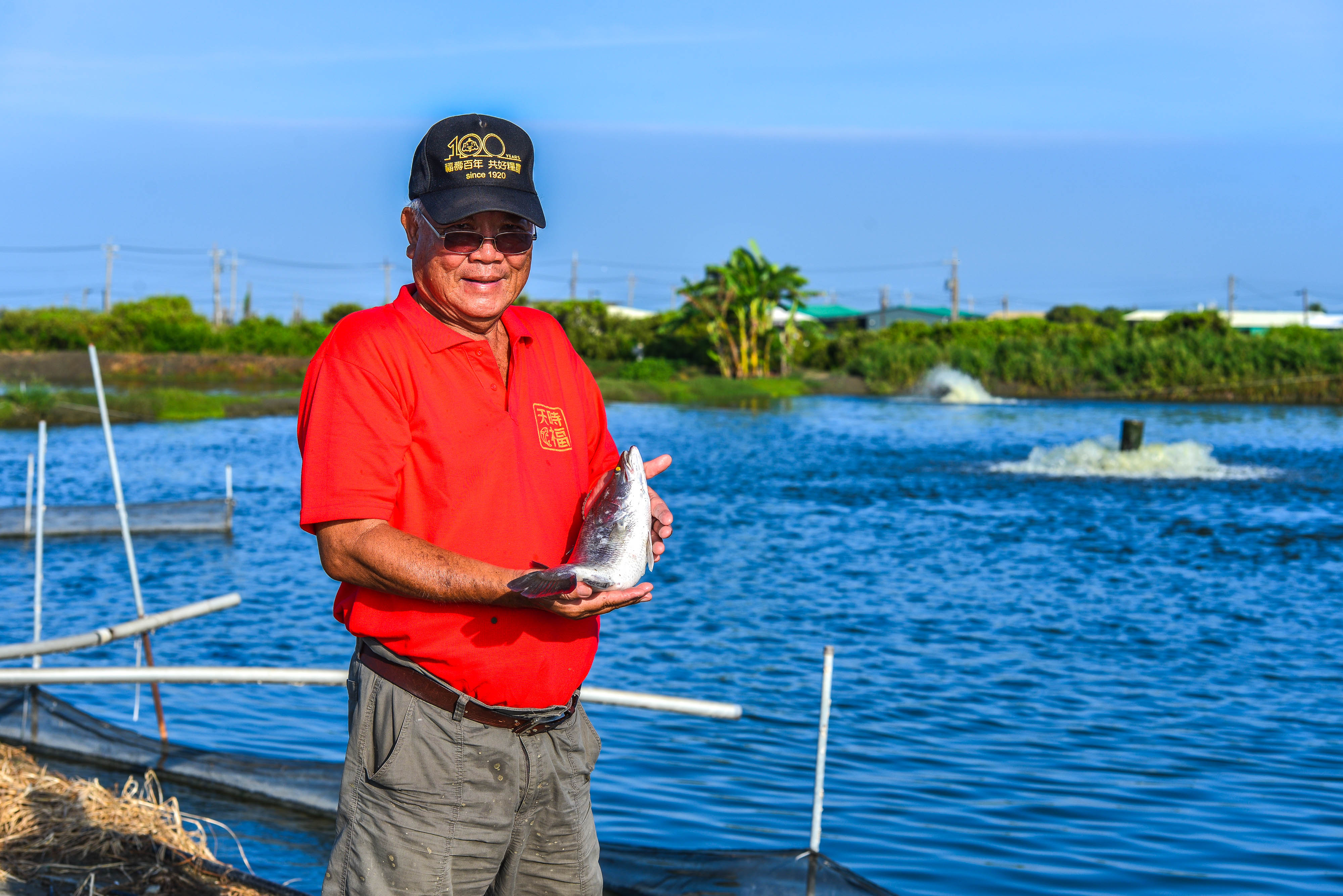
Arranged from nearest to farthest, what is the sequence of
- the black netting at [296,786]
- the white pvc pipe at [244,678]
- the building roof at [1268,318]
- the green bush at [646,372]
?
1. the white pvc pipe at [244,678]
2. the black netting at [296,786]
3. the green bush at [646,372]
4. the building roof at [1268,318]

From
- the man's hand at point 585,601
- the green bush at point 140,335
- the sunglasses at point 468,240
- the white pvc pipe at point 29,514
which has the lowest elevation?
the white pvc pipe at point 29,514

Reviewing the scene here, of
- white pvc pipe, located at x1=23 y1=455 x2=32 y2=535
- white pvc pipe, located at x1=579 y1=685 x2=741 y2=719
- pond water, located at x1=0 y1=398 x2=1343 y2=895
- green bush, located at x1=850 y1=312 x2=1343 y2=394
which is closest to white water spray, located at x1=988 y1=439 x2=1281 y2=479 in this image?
pond water, located at x1=0 y1=398 x2=1343 y2=895

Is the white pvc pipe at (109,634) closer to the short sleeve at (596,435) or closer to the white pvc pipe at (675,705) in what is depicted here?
the white pvc pipe at (675,705)

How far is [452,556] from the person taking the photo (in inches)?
86.2

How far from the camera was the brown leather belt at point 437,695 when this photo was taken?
7.52 ft

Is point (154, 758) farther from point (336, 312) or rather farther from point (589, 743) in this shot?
point (336, 312)

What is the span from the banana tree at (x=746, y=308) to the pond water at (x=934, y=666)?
3215cm

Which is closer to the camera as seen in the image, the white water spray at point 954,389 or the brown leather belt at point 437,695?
the brown leather belt at point 437,695

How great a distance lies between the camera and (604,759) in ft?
24.5

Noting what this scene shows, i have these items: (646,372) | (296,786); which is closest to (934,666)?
(296,786)

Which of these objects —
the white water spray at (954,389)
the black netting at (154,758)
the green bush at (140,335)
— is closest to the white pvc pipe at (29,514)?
the black netting at (154,758)

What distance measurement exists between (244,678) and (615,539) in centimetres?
252

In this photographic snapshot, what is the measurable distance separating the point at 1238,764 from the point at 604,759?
150 inches

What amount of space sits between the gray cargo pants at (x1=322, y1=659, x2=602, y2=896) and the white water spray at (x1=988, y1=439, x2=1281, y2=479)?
22.8 m
